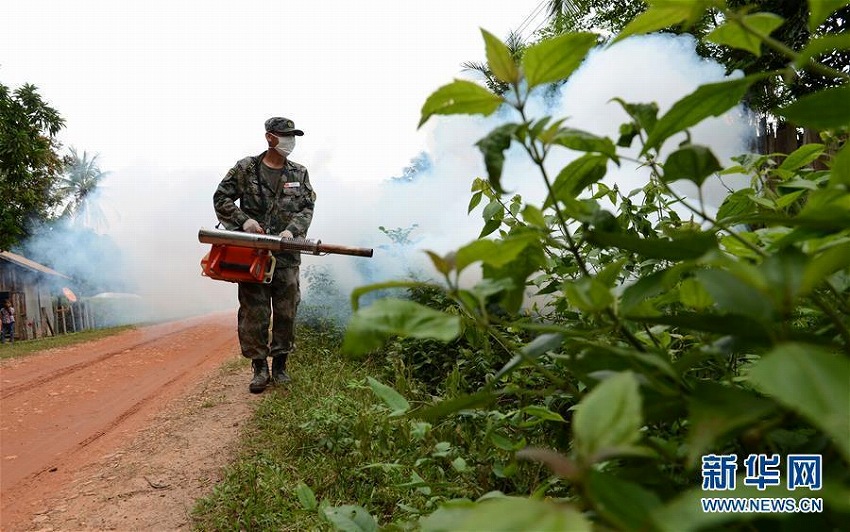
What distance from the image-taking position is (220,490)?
2180mm

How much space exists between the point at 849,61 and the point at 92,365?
25.6 ft

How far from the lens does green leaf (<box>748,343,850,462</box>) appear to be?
279 millimetres

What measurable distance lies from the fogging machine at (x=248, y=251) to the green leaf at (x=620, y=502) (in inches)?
136

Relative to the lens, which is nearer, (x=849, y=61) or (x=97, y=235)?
(x=849, y=61)

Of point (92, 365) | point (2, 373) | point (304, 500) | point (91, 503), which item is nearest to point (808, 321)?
point (304, 500)

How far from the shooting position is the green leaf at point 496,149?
452 millimetres

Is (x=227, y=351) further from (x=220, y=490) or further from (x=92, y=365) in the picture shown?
(x=220, y=490)

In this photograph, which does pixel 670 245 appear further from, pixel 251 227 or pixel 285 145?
pixel 285 145

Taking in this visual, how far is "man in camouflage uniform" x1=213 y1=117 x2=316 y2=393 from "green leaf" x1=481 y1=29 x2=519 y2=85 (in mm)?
3531

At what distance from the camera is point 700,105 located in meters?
0.48

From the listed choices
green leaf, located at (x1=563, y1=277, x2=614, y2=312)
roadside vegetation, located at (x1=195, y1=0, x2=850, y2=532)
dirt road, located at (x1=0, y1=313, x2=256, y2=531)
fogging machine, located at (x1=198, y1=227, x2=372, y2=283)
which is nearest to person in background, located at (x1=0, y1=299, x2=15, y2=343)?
dirt road, located at (x1=0, y1=313, x2=256, y2=531)

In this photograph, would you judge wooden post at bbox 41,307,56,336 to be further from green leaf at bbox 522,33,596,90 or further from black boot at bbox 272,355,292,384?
green leaf at bbox 522,33,596,90

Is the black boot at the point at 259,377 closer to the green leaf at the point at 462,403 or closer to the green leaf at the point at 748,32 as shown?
the green leaf at the point at 462,403

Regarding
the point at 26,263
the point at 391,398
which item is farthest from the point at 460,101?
the point at 26,263
